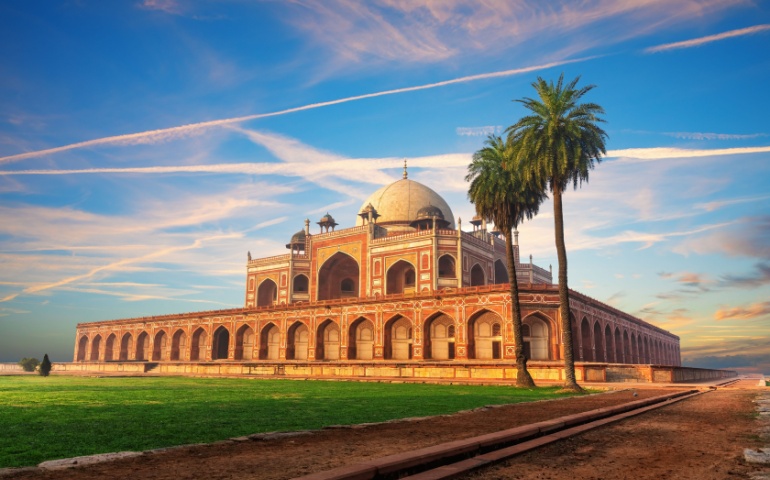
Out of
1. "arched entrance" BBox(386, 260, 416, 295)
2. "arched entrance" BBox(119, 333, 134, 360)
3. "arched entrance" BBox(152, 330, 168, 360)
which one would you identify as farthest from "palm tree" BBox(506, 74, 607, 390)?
"arched entrance" BBox(119, 333, 134, 360)

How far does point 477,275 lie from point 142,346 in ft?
140

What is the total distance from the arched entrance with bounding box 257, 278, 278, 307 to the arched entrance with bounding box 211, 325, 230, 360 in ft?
20.5

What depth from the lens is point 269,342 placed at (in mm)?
55219

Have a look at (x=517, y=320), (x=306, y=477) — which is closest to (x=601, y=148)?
(x=517, y=320)

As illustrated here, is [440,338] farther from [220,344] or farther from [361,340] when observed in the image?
[220,344]

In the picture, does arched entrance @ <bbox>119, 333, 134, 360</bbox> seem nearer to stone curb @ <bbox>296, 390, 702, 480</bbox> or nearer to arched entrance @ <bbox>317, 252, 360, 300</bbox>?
arched entrance @ <bbox>317, 252, 360, 300</bbox>

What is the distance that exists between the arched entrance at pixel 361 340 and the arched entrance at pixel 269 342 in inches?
383

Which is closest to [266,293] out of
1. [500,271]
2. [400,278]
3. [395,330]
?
[400,278]

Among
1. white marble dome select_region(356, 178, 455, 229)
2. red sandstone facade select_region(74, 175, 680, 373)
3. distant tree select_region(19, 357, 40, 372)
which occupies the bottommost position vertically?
distant tree select_region(19, 357, 40, 372)

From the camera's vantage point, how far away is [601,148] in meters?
26.6

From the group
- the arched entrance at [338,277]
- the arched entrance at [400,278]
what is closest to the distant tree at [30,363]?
the arched entrance at [338,277]

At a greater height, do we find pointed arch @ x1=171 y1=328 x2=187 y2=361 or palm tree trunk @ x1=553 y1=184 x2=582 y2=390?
palm tree trunk @ x1=553 y1=184 x2=582 y2=390

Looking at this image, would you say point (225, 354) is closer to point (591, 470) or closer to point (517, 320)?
point (517, 320)

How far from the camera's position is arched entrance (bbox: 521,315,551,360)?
131 feet
